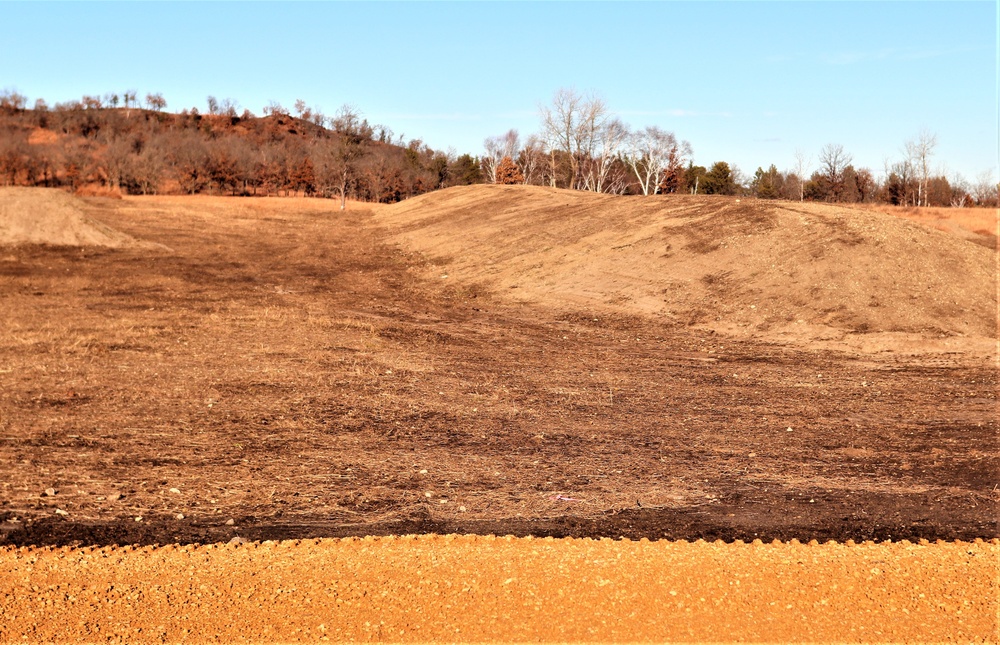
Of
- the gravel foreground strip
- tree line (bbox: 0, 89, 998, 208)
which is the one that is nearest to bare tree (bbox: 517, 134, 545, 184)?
tree line (bbox: 0, 89, 998, 208)

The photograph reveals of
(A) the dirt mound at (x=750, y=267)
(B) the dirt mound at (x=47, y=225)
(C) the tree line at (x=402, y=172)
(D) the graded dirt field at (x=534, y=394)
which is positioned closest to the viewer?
(D) the graded dirt field at (x=534, y=394)

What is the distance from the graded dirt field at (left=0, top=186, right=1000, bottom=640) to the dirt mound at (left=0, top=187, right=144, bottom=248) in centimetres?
434

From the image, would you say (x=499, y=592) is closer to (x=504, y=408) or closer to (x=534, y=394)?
(x=504, y=408)

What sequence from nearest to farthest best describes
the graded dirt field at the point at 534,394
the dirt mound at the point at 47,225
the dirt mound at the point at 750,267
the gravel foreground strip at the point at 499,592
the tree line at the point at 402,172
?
the gravel foreground strip at the point at 499,592
the graded dirt field at the point at 534,394
the dirt mound at the point at 750,267
the dirt mound at the point at 47,225
the tree line at the point at 402,172

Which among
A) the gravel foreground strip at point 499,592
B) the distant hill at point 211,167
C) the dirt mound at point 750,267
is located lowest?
the gravel foreground strip at point 499,592

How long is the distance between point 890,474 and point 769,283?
11.0 metres

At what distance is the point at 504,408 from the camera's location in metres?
9.95

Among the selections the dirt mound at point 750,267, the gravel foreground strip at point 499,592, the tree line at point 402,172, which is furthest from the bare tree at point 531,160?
the gravel foreground strip at point 499,592

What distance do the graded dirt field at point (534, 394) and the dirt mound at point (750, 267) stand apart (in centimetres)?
10

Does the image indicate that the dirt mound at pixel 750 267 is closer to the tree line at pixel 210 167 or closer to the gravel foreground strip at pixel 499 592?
the gravel foreground strip at pixel 499 592

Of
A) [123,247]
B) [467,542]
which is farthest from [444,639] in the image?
[123,247]

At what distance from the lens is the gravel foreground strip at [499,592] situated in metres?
4.49

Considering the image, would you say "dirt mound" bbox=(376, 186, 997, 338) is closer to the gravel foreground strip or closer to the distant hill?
the gravel foreground strip

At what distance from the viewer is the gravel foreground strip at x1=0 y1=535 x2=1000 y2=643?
4.49m
